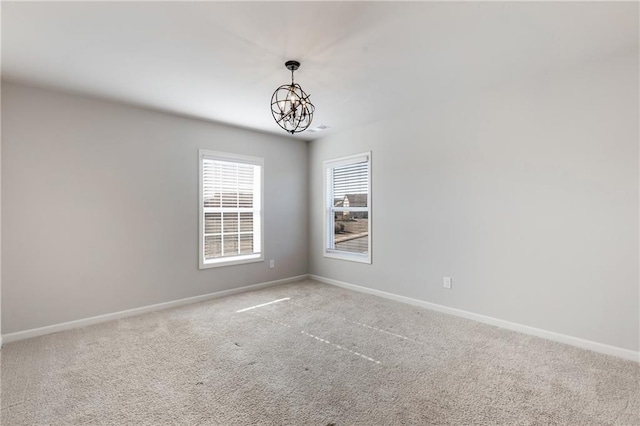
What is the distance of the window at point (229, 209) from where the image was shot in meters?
4.34

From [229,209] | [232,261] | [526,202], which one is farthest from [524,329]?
[229,209]

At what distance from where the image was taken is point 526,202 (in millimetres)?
3043

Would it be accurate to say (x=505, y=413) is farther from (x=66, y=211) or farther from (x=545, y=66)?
(x=66, y=211)

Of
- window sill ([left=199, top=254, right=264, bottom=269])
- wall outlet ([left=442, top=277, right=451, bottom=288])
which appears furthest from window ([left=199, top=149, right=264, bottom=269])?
wall outlet ([left=442, top=277, right=451, bottom=288])

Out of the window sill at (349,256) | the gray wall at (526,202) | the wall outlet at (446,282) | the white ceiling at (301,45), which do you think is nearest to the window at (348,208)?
the window sill at (349,256)

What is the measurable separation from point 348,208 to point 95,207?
328 cm

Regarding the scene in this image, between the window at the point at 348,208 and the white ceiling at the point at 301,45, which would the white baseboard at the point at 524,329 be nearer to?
the window at the point at 348,208

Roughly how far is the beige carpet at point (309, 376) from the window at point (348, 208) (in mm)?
1538

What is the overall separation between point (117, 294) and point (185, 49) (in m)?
2.79

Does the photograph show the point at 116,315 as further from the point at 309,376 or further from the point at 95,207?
the point at 309,376

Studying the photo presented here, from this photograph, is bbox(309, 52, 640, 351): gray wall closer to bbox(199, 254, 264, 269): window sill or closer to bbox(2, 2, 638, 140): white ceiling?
bbox(2, 2, 638, 140): white ceiling

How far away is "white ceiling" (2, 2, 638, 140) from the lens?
1965mm

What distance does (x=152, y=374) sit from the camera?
2320mm

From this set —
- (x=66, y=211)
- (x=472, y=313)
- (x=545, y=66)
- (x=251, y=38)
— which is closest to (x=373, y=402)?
(x=472, y=313)
